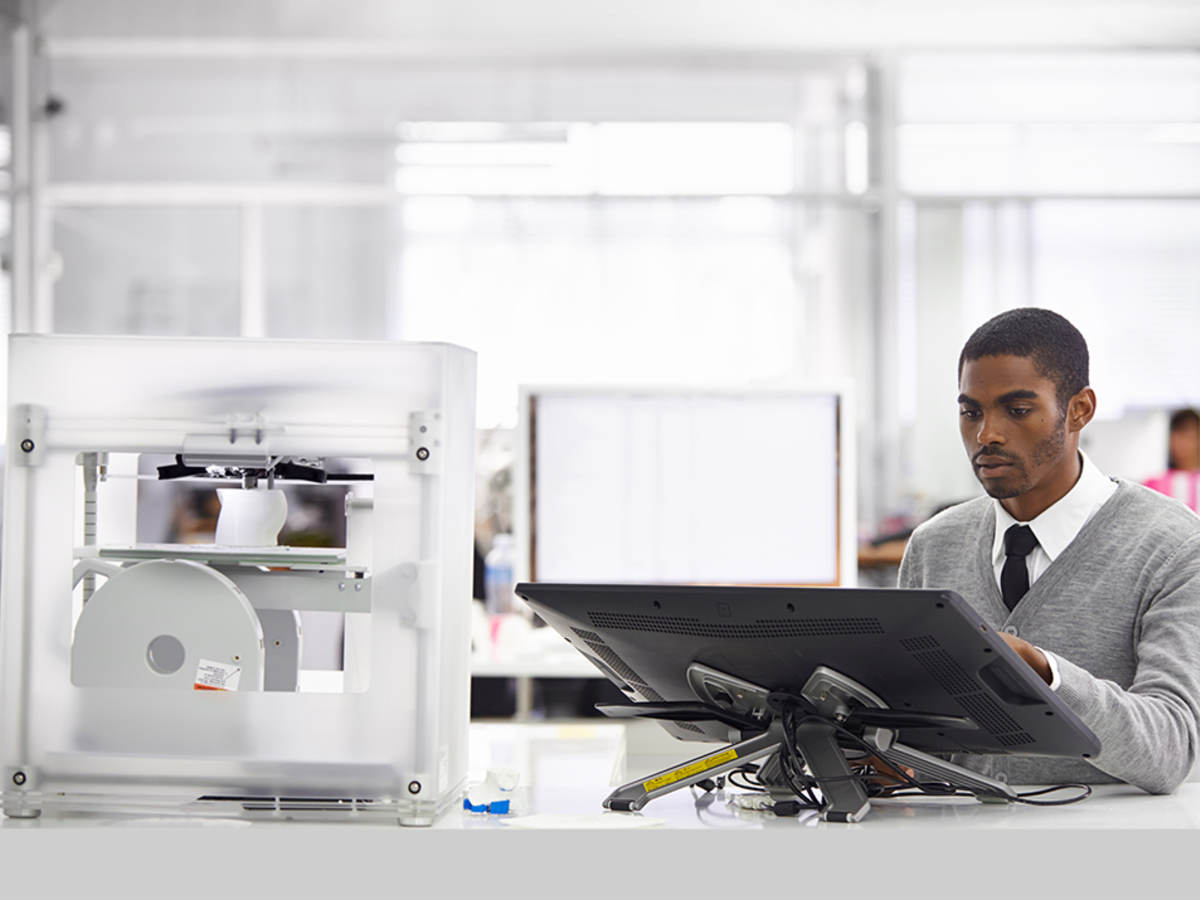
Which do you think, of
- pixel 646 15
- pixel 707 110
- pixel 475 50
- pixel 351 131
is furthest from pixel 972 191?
pixel 351 131

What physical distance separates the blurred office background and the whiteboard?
2934 mm

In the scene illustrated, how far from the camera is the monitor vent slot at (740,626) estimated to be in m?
0.98

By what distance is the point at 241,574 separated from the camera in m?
1.14

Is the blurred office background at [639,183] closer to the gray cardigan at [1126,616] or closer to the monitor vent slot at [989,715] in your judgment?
the gray cardigan at [1126,616]

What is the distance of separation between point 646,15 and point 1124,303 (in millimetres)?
2247

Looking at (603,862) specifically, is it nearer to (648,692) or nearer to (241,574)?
(648,692)

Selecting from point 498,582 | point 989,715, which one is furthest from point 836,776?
point 498,582

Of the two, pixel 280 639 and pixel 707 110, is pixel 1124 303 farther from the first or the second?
pixel 280 639

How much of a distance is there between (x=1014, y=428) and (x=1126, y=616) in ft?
0.71

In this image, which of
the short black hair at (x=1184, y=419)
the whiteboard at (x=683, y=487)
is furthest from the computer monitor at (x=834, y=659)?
the short black hair at (x=1184, y=419)

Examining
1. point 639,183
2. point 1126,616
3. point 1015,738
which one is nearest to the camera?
point 1015,738

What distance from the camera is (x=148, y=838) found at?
37.7 inches

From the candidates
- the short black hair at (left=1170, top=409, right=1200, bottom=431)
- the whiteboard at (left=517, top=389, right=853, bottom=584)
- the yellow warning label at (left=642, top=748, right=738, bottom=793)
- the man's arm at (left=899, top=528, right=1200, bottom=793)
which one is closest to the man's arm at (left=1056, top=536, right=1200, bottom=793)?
the man's arm at (left=899, top=528, right=1200, bottom=793)

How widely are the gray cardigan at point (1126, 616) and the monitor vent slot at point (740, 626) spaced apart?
12.3 inches
